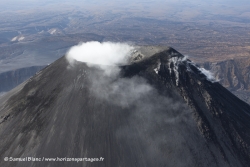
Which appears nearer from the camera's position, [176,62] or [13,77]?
[176,62]

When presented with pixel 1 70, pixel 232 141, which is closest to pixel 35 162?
pixel 232 141

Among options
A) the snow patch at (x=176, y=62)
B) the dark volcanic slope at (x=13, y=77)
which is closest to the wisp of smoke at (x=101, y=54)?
the snow patch at (x=176, y=62)

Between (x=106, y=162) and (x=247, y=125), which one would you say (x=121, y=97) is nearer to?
(x=106, y=162)

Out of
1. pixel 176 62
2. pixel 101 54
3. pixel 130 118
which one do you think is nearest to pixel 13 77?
pixel 101 54

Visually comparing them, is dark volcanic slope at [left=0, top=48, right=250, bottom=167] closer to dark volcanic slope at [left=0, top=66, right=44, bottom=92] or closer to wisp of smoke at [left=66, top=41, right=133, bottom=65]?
wisp of smoke at [left=66, top=41, right=133, bottom=65]

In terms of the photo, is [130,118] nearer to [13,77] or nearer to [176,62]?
[176,62]
